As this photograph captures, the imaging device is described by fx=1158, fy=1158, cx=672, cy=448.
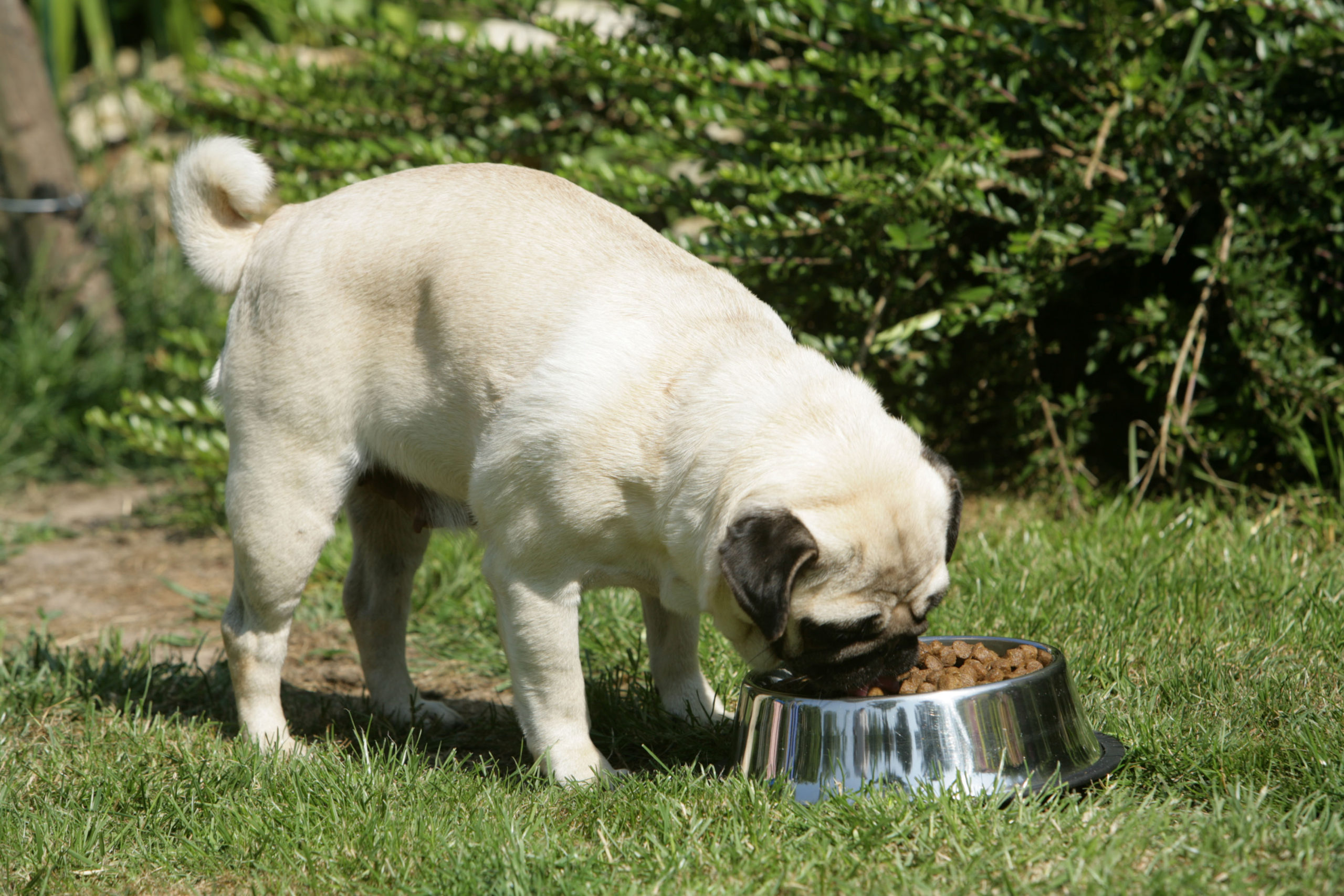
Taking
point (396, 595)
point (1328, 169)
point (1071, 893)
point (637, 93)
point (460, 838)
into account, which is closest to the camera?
point (1071, 893)

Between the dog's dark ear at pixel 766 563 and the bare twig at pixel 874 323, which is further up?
the bare twig at pixel 874 323

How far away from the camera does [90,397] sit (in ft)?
22.9

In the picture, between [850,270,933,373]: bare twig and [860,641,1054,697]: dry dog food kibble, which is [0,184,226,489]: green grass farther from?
[860,641,1054,697]: dry dog food kibble

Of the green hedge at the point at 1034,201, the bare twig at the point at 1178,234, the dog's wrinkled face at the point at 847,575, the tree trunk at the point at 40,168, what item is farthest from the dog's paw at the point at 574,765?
the tree trunk at the point at 40,168

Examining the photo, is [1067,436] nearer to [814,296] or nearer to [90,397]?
[814,296]

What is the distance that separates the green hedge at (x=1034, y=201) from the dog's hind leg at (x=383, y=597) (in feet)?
5.42

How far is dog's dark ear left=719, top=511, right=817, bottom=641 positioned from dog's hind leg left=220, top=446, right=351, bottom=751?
133 cm

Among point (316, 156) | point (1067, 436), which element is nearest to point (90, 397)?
point (316, 156)

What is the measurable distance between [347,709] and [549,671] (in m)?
1.07

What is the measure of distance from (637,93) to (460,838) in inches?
142

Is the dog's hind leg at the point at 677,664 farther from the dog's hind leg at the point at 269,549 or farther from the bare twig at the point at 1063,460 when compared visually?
the bare twig at the point at 1063,460

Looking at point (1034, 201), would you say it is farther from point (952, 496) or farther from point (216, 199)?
point (216, 199)

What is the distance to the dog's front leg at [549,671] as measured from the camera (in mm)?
2904

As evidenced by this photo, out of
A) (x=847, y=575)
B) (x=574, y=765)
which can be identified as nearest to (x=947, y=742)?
(x=847, y=575)
